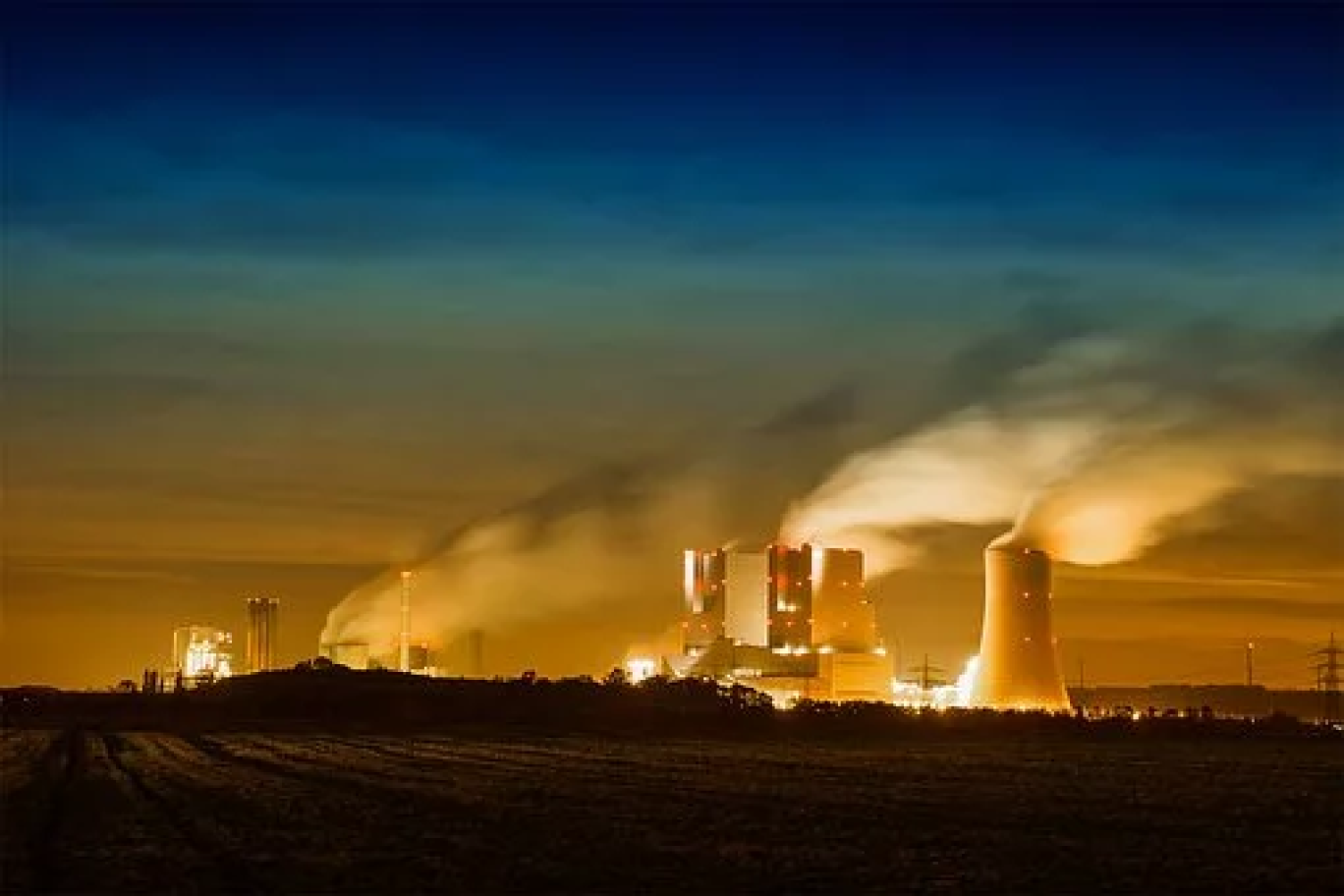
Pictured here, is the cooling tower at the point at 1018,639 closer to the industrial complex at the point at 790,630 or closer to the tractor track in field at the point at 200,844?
the industrial complex at the point at 790,630

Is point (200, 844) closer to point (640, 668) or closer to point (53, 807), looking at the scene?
point (53, 807)

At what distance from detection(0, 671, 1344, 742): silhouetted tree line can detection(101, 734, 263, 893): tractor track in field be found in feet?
142

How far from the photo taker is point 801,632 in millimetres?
127938

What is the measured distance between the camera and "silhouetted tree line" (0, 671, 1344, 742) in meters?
94.6

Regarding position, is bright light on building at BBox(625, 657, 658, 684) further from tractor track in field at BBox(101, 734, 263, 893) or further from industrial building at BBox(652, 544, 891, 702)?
tractor track in field at BBox(101, 734, 263, 893)

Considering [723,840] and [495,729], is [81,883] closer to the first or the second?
[723,840]

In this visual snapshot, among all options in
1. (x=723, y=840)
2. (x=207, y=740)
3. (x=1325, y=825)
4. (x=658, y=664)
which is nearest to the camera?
(x=723, y=840)

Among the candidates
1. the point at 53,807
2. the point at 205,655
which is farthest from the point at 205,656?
the point at 53,807

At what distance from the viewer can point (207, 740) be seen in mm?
75438

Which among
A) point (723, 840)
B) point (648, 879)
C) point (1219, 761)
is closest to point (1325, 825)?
point (723, 840)

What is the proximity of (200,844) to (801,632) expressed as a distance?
331ft

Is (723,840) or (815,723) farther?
(815,723)

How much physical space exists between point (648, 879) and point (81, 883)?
6.93 meters

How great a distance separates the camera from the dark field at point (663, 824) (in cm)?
2411
